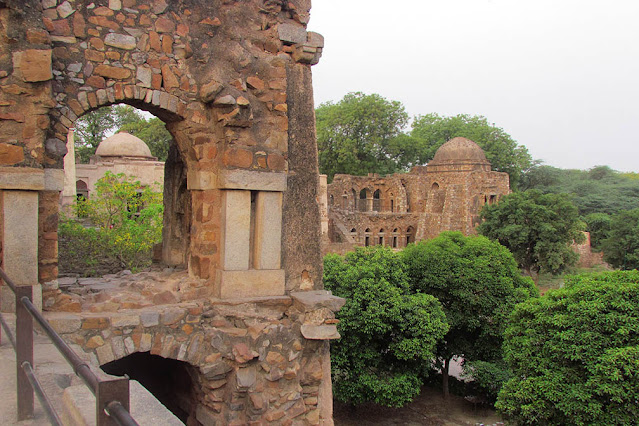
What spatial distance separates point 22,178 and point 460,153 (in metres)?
32.1

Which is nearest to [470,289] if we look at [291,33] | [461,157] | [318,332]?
[318,332]

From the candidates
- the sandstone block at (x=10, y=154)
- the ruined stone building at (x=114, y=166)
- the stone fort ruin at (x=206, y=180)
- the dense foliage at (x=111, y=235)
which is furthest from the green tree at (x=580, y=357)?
the ruined stone building at (x=114, y=166)

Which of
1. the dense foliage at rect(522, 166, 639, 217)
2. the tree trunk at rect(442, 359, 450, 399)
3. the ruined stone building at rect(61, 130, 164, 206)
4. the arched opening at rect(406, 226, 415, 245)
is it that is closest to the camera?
the tree trunk at rect(442, 359, 450, 399)

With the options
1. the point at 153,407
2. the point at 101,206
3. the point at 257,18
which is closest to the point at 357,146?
the point at 101,206

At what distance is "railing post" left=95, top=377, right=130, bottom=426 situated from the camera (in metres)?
1.59

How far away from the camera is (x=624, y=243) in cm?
2617

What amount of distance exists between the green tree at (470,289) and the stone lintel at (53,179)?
975 centimetres

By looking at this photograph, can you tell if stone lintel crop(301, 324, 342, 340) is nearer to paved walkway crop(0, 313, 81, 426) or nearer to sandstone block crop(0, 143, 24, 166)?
paved walkway crop(0, 313, 81, 426)

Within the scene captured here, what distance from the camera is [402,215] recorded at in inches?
1353

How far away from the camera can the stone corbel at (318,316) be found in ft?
18.1

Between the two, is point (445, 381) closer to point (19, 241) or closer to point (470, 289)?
point (470, 289)

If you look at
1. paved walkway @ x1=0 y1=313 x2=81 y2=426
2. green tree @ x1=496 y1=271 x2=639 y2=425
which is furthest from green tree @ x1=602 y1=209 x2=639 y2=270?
paved walkway @ x1=0 y1=313 x2=81 y2=426

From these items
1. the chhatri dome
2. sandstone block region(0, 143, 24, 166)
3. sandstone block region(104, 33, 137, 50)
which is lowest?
sandstone block region(0, 143, 24, 166)

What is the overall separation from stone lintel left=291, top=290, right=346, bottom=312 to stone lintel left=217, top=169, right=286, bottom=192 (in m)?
1.17
